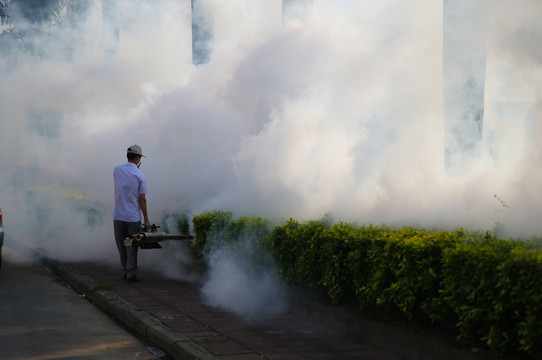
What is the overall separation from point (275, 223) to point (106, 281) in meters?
2.79

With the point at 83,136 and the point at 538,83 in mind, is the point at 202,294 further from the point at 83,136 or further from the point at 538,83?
the point at 83,136

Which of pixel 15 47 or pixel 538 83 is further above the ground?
pixel 15 47

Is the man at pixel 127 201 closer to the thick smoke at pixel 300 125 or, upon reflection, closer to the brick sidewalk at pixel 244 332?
the brick sidewalk at pixel 244 332

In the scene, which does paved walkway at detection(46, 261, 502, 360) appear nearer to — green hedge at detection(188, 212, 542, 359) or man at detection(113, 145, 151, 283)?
green hedge at detection(188, 212, 542, 359)

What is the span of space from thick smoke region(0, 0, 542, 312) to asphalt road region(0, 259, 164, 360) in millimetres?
2394

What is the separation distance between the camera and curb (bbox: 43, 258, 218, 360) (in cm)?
610

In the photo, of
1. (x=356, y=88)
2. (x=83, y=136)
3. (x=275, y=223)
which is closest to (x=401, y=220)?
(x=275, y=223)

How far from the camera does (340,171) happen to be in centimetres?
891

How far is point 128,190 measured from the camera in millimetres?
9867

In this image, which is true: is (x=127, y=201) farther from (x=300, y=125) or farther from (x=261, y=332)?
(x=261, y=332)

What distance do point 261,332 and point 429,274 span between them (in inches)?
77.2

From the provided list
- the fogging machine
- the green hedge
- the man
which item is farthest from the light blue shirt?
the green hedge

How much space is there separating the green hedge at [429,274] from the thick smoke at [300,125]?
740 mm

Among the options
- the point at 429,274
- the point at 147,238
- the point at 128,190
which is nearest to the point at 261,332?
the point at 429,274
